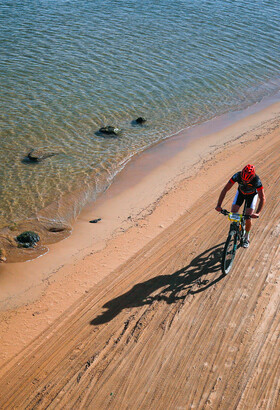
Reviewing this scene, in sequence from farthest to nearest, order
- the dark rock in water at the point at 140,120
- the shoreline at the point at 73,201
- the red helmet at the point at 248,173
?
the dark rock in water at the point at 140,120
the shoreline at the point at 73,201
the red helmet at the point at 248,173

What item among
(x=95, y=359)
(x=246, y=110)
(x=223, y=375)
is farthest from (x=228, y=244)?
(x=246, y=110)

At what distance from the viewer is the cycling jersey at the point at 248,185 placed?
805 cm

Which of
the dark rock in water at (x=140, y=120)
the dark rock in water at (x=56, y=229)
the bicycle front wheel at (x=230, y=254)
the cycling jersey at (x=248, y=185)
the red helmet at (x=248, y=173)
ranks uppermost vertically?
the red helmet at (x=248, y=173)

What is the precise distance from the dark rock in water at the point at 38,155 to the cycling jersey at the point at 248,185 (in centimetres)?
757

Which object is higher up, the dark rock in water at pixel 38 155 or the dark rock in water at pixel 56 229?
the dark rock in water at pixel 38 155

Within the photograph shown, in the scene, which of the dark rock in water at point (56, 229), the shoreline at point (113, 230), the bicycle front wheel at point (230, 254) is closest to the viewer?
the shoreline at point (113, 230)

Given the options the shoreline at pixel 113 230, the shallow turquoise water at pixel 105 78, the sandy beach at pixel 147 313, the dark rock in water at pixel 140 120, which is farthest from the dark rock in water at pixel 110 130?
the sandy beach at pixel 147 313

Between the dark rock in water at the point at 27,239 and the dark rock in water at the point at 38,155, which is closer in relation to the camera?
the dark rock in water at the point at 27,239

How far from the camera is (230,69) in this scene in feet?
68.0

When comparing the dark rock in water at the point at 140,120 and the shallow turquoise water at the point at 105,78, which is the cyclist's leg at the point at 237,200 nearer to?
the shallow turquoise water at the point at 105,78

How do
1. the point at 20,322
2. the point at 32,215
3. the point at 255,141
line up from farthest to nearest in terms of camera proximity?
the point at 255,141, the point at 32,215, the point at 20,322

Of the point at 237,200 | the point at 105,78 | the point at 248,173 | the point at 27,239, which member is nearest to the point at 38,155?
the point at 27,239

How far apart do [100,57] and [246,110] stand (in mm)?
8014

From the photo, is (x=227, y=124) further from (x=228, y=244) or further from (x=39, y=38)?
(x=39, y=38)
